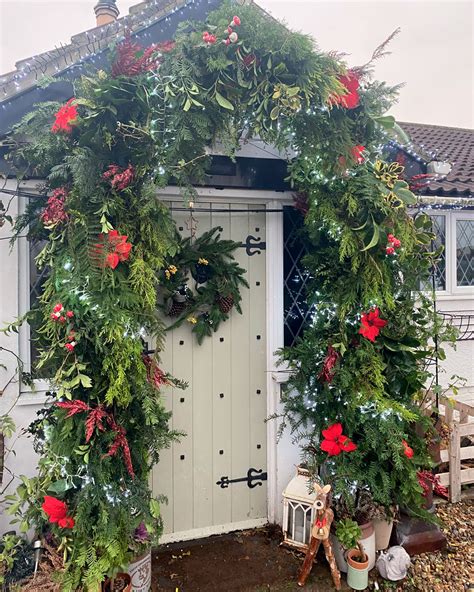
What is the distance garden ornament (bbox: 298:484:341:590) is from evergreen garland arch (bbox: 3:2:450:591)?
19 cm

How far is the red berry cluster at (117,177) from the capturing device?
230 centimetres

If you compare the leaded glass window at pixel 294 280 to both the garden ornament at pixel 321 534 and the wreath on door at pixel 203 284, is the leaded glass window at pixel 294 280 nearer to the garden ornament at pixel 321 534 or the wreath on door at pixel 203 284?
the wreath on door at pixel 203 284

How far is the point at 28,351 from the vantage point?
112 inches

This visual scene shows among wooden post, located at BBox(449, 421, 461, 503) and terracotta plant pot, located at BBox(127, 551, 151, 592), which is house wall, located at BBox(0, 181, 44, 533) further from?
wooden post, located at BBox(449, 421, 461, 503)

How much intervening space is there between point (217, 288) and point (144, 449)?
1.23 meters

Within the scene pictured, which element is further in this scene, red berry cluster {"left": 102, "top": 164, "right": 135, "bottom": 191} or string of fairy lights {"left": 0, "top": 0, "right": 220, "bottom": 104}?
string of fairy lights {"left": 0, "top": 0, "right": 220, "bottom": 104}

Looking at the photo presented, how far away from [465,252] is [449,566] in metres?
3.91

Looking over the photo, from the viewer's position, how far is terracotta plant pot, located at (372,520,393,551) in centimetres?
296

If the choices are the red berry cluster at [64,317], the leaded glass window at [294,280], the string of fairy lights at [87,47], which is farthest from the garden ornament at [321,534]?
the string of fairy lights at [87,47]

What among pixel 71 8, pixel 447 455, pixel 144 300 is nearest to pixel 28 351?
pixel 144 300

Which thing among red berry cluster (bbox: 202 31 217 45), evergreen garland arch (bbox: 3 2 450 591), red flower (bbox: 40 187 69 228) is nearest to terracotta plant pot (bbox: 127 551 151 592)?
evergreen garland arch (bbox: 3 2 450 591)

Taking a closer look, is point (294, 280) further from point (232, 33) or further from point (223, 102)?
point (232, 33)

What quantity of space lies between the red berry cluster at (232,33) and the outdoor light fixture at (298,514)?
2.82 m

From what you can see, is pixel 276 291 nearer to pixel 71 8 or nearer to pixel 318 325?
pixel 318 325
